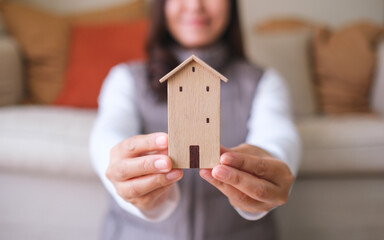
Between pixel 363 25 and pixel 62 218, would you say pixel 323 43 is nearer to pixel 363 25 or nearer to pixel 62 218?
pixel 363 25

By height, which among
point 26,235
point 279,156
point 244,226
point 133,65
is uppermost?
point 133,65

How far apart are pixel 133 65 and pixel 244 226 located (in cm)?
61

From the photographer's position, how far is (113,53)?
164 cm

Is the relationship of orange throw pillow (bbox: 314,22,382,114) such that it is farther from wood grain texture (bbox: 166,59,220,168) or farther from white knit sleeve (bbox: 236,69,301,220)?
wood grain texture (bbox: 166,59,220,168)

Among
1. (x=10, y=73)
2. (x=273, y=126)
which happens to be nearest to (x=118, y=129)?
(x=273, y=126)

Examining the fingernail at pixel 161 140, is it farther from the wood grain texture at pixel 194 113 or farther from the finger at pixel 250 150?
the finger at pixel 250 150

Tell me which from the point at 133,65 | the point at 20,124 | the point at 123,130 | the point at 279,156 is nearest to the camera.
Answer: the point at 279,156

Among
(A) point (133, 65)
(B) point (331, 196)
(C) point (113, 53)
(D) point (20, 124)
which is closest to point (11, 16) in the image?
(C) point (113, 53)

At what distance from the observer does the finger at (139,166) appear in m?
0.55

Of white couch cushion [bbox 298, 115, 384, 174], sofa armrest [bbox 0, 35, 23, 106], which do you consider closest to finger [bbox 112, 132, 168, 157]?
white couch cushion [bbox 298, 115, 384, 174]

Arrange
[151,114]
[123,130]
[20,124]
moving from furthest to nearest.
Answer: [20,124] → [151,114] → [123,130]

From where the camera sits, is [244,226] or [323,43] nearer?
[244,226]

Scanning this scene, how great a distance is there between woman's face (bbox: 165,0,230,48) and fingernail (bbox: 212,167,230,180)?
0.63 m

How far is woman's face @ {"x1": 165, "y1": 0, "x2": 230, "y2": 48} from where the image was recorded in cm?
104
